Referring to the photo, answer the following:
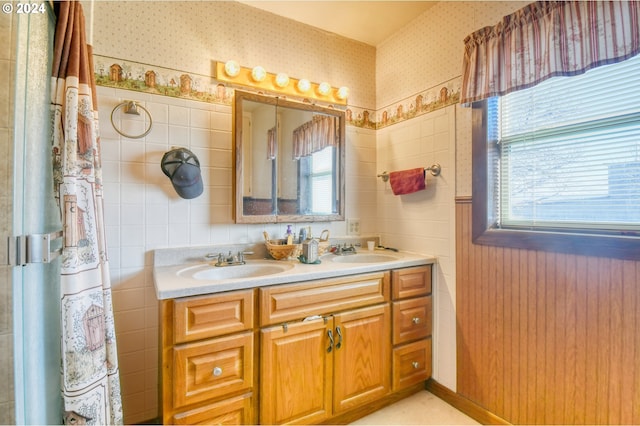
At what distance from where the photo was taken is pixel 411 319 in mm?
1868

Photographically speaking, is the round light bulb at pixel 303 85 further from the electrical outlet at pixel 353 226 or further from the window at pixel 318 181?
the electrical outlet at pixel 353 226

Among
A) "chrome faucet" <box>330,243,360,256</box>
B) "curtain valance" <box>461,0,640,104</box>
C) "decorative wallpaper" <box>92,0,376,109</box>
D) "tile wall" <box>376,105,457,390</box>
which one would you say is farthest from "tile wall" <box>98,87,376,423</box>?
"curtain valance" <box>461,0,640,104</box>

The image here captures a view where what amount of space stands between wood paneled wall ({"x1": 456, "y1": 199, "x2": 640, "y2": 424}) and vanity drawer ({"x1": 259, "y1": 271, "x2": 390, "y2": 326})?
542 mm

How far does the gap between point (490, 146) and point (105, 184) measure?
206cm

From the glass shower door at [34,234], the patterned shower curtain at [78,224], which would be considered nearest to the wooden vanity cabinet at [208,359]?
the patterned shower curtain at [78,224]

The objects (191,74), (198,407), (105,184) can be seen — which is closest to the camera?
(198,407)

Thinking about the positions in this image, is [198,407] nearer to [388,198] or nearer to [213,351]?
[213,351]

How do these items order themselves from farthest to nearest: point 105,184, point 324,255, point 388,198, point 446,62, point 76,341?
point 388,198 → point 324,255 → point 446,62 → point 105,184 → point 76,341

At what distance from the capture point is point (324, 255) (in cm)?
209

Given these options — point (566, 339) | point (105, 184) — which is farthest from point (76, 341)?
point (566, 339)

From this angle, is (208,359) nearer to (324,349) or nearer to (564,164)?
(324,349)

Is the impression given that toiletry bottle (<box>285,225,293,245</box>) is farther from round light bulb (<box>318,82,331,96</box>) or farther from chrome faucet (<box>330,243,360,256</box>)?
round light bulb (<box>318,82,331,96</box>)

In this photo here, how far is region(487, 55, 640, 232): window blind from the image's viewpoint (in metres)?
1.25

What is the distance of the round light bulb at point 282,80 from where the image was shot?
1.98 meters
